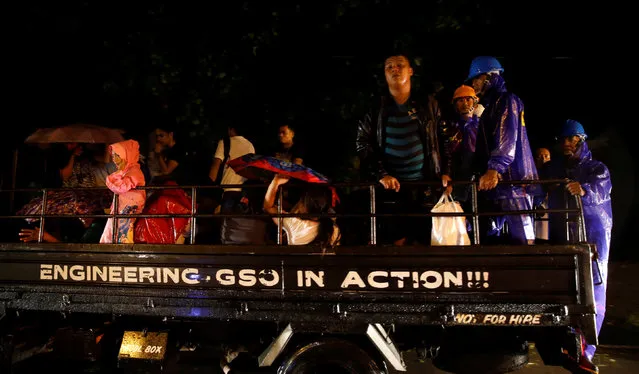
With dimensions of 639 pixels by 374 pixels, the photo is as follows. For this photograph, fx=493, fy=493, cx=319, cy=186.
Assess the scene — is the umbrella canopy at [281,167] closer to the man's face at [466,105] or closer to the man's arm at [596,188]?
the man's face at [466,105]

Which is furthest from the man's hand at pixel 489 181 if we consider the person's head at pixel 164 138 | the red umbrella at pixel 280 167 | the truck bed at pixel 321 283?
the person's head at pixel 164 138

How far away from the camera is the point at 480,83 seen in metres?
4.30

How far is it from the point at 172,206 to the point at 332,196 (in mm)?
1440

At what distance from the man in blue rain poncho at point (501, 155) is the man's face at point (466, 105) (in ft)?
A: 0.30

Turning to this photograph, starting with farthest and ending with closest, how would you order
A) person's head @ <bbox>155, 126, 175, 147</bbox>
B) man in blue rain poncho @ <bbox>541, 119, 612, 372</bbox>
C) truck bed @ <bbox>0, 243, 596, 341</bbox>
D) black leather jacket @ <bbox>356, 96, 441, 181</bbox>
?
person's head @ <bbox>155, 126, 175, 147</bbox>
man in blue rain poncho @ <bbox>541, 119, 612, 372</bbox>
black leather jacket @ <bbox>356, 96, 441, 181</bbox>
truck bed @ <bbox>0, 243, 596, 341</bbox>

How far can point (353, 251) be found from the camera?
141 inches

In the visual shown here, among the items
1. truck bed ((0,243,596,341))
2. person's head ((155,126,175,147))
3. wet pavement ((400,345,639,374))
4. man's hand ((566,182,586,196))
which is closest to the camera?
truck bed ((0,243,596,341))

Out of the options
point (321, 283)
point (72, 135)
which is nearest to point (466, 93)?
point (321, 283)

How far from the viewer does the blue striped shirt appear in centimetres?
413

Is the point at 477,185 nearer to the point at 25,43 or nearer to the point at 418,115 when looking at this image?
the point at 418,115

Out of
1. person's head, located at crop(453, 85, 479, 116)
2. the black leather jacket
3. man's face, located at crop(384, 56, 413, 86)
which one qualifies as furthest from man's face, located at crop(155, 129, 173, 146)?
person's head, located at crop(453, 85, 479, 116)

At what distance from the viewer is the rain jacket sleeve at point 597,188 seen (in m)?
4.64

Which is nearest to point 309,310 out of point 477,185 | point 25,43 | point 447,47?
point 477,185

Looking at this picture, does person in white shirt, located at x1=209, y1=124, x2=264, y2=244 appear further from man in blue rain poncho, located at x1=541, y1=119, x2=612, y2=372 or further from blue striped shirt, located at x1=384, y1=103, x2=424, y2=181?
man in blue rain poncho, located at x1=541, y1=119, x2=612, y2=372
